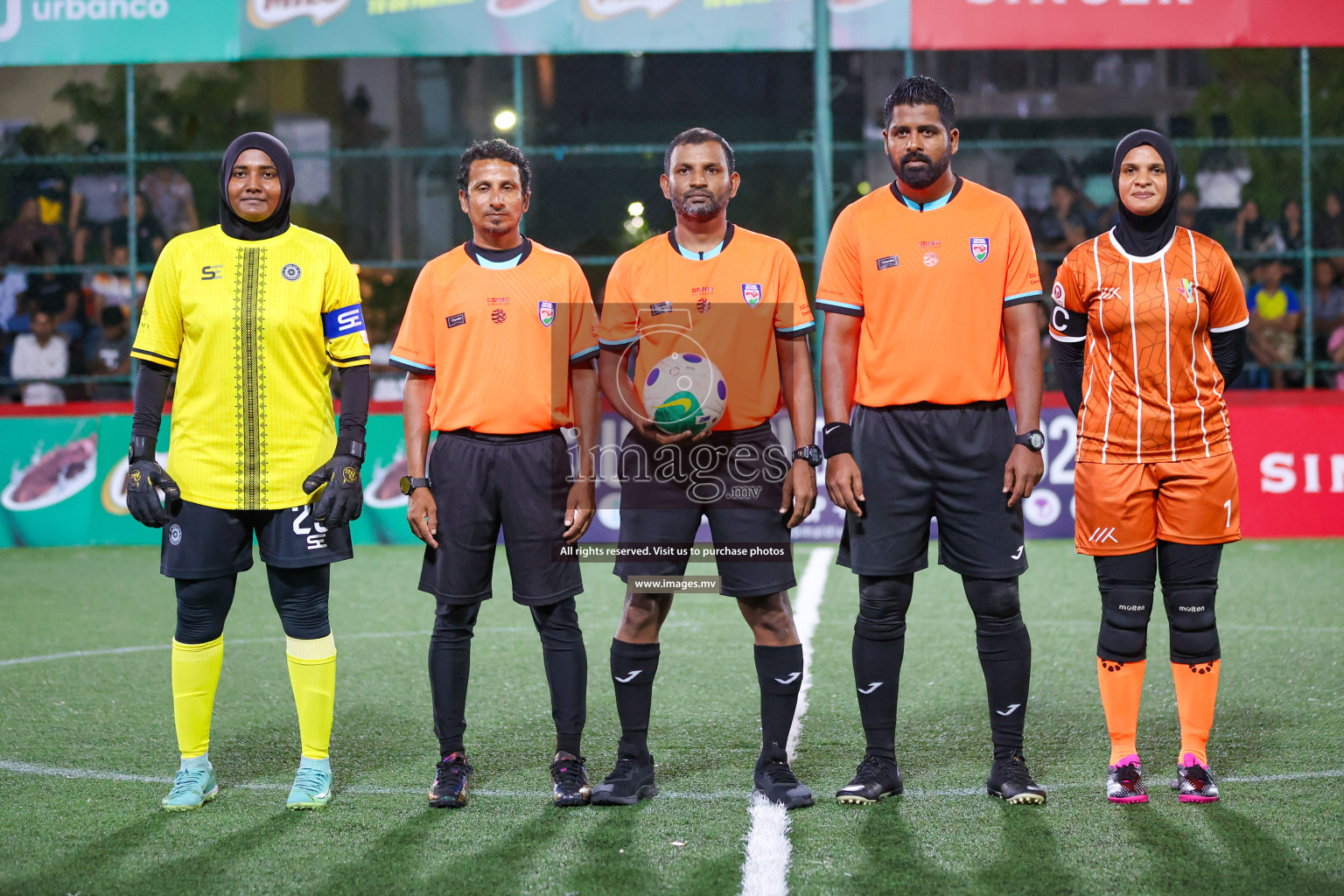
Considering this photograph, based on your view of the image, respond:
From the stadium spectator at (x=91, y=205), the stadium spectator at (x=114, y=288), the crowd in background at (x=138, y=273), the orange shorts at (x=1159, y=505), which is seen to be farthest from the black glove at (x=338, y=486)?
the stadium spectator at (x=91, y=205)

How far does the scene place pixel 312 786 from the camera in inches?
168

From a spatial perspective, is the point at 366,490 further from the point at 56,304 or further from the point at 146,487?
the point at 146,487

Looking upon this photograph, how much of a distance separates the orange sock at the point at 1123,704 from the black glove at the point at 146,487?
3.00 meters

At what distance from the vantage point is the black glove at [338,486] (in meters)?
4.17

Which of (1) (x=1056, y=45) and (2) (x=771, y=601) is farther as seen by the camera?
(1) (x=1056, y=45)

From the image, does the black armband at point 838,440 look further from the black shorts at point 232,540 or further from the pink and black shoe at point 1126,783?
the black shorts at point 232,540

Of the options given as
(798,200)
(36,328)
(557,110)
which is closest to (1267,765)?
(36,328)

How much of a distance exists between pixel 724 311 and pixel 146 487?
1863 mm

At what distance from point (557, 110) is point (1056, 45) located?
46.5 feet

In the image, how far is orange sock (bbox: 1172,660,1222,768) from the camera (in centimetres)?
425

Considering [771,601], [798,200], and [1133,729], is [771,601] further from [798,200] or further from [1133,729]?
[798,200]

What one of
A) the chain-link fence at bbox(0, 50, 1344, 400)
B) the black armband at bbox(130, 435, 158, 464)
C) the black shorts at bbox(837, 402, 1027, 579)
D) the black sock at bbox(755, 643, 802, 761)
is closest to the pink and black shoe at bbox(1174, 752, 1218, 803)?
the black shorts at bbox(837, 402, 1027, 579)

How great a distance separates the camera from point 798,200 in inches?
834

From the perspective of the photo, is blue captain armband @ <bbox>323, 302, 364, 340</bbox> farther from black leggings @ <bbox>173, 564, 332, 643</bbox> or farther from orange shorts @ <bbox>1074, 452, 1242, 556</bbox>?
orange shorts @ <bbox>1074, 452, 1242, 556</bbox>
